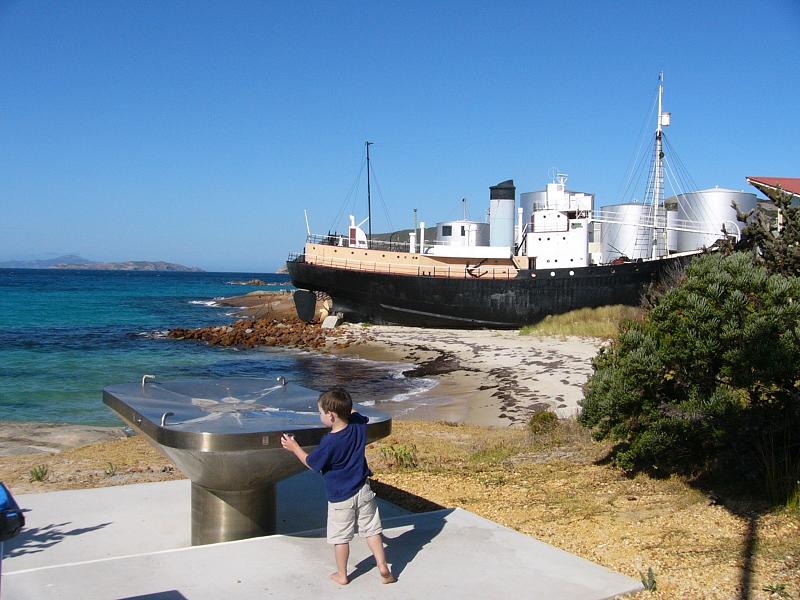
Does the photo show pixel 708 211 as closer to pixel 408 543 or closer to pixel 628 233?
pixel 628 233

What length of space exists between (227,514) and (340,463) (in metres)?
1.14

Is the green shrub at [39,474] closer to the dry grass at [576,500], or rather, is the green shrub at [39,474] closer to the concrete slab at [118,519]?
the dry grass at [576,500]

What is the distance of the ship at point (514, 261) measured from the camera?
106 feet

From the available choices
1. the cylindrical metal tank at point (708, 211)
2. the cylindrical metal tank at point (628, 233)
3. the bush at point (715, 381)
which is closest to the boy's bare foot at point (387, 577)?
the bush at point (715, 381)

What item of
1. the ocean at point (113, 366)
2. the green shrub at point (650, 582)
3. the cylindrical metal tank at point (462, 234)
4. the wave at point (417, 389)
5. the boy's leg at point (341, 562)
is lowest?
the ocean at point (113, 366)

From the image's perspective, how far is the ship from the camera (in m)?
32.3

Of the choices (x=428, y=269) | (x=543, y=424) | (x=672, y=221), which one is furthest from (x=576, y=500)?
(x=672, y=221)

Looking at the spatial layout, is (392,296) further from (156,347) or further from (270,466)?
(270,466)

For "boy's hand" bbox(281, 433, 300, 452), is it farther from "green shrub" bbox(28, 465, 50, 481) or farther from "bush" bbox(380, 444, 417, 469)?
"green shrub" bbox(28, 465, 50, 481)

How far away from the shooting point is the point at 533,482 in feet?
21.7

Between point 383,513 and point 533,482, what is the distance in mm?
1635

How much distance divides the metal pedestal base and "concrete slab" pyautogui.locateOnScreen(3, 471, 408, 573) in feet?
0.80

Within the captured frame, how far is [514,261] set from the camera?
34.2m

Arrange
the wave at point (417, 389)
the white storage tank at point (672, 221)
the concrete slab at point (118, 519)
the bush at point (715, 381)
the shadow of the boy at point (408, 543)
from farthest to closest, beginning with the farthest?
the white storage tank at point (672, 221) → the wave at point (417, 389) → the bush at point (715, 381) → the concrete slab at point (118, 519) → the shadow of the boy at point (408, 543)
